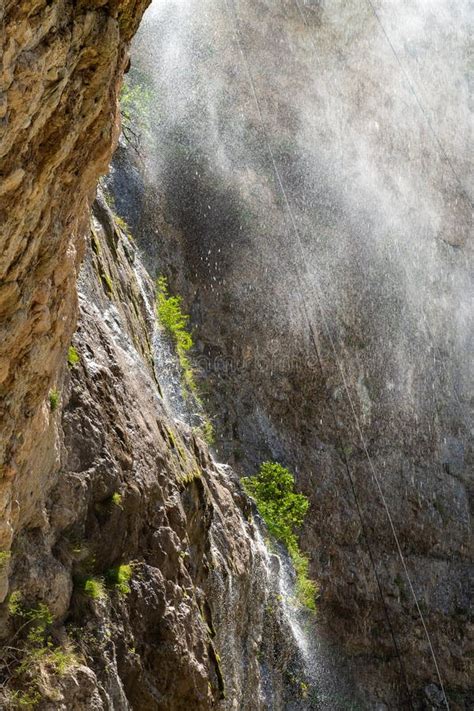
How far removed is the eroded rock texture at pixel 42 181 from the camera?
4.35 metres

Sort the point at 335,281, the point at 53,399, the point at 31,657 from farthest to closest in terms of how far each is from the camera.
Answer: the point at 335,281 < the point at 53,399 < the point at 31,657

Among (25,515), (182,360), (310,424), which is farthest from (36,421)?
(310,424)

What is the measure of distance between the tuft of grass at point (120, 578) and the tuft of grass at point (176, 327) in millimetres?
9594

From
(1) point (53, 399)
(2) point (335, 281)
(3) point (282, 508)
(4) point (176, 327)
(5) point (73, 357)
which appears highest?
(1) point (53, 399)

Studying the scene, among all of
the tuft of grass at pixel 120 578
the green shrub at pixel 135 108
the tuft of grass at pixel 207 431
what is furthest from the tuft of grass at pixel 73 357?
the green shrub at pixel 135 108

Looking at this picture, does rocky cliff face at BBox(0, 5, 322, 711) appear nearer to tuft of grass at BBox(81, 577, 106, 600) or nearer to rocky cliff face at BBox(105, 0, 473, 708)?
tuft of grass at BBox(81, 577, 106, 600)

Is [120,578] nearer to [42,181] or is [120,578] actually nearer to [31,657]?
[31,657]

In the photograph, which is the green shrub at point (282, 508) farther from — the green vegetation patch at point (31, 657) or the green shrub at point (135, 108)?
the green vegetation patch at point (31, 657)

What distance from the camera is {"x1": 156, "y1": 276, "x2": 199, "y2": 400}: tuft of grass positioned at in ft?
58.2

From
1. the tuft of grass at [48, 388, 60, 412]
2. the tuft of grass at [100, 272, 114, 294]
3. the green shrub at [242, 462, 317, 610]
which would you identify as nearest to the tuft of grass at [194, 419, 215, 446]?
the green shrub at [242, 462, 317, 610]

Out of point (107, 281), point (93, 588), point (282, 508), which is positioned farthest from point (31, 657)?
point (282, 508)

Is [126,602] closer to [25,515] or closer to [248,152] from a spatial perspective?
[25,515]

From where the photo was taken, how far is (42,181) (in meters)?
4.96

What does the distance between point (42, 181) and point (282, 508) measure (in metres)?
14.3
